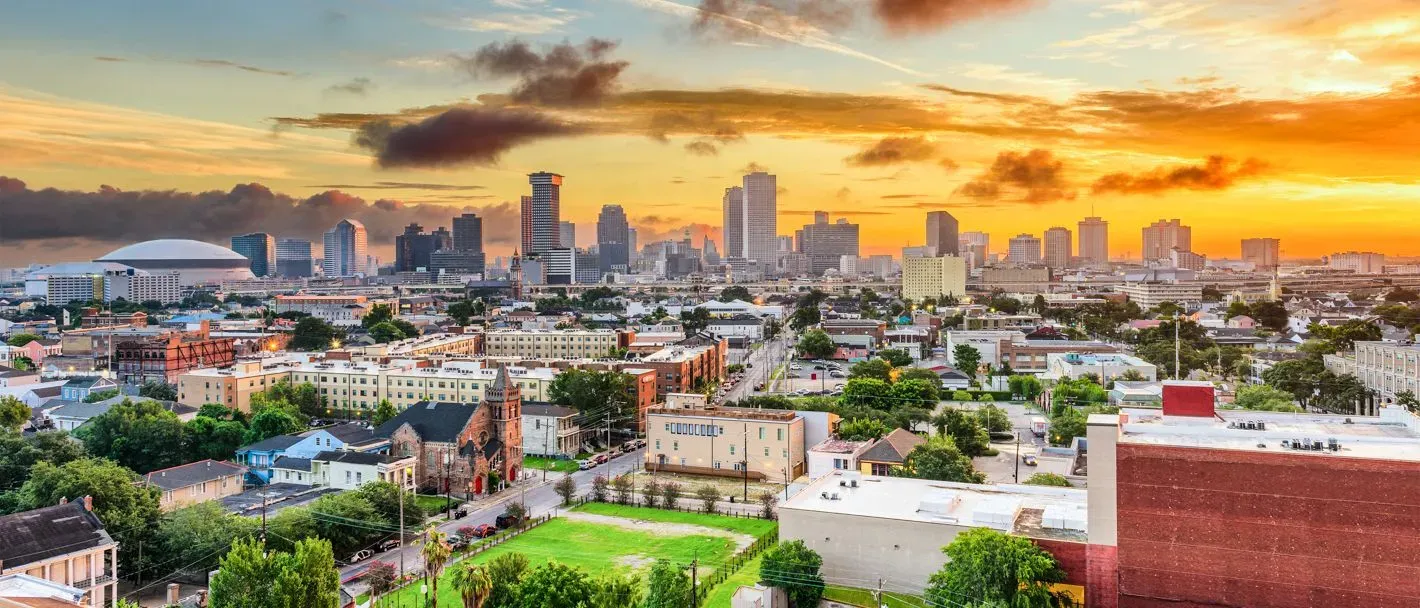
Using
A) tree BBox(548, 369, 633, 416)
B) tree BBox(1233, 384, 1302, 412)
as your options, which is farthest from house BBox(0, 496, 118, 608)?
tree BBox(1233, 384, 1302, 412)

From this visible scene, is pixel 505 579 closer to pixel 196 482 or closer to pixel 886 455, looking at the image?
pixel 196 482

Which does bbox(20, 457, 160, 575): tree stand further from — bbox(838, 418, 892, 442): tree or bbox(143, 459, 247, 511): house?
bbox(838, 418, 892, 442): tree

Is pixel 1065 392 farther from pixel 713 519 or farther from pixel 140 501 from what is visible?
pixel 140 501

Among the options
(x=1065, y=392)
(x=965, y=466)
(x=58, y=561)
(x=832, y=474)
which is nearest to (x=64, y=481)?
(x=58, y=561)

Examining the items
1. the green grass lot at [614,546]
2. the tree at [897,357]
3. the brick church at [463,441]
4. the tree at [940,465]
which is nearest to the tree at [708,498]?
the green grass lot at [614,546]

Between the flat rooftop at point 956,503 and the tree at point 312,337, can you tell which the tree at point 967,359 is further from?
the tree at point 312,337

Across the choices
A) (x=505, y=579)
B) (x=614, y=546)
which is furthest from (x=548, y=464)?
(x=505, y=579)
